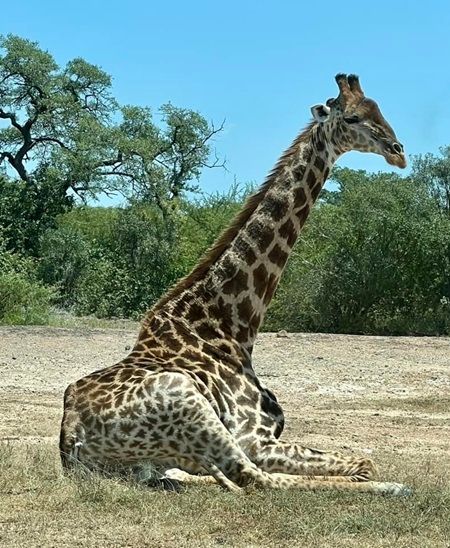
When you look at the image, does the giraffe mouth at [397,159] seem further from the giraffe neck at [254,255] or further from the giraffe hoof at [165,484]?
the giraffe hoof at [165,484]

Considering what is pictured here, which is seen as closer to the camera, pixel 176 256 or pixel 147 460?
pixel 147 460

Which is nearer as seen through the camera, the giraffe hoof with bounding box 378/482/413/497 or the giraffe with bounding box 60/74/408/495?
the giraffe hoof with bounding box 378/482/413/497

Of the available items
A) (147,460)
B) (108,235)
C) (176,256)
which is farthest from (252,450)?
(108,235)

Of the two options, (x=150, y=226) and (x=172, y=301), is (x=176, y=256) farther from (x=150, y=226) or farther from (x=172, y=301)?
(x=172, y=301)

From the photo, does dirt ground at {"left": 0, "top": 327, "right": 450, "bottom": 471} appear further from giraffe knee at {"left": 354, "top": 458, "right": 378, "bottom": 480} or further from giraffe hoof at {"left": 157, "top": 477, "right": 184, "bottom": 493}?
giraffe hoof at {"left": 157, "top": 477, "right": 184, "bottom": 493}

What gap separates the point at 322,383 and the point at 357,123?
7.17 m

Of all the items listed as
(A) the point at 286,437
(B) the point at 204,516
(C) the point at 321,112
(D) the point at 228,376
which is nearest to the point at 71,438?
(D) the point at 228,376

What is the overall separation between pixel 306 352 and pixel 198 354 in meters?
9.83

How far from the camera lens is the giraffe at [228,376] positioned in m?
6.70

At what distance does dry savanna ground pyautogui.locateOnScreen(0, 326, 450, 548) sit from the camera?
5.57 m

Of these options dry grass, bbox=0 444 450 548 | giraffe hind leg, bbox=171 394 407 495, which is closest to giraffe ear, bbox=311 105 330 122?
giraffe hind leg, bbox=171 394 407 495

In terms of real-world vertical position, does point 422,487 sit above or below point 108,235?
below

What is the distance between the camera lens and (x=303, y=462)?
6977 millimetres

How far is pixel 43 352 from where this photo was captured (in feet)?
54.3
